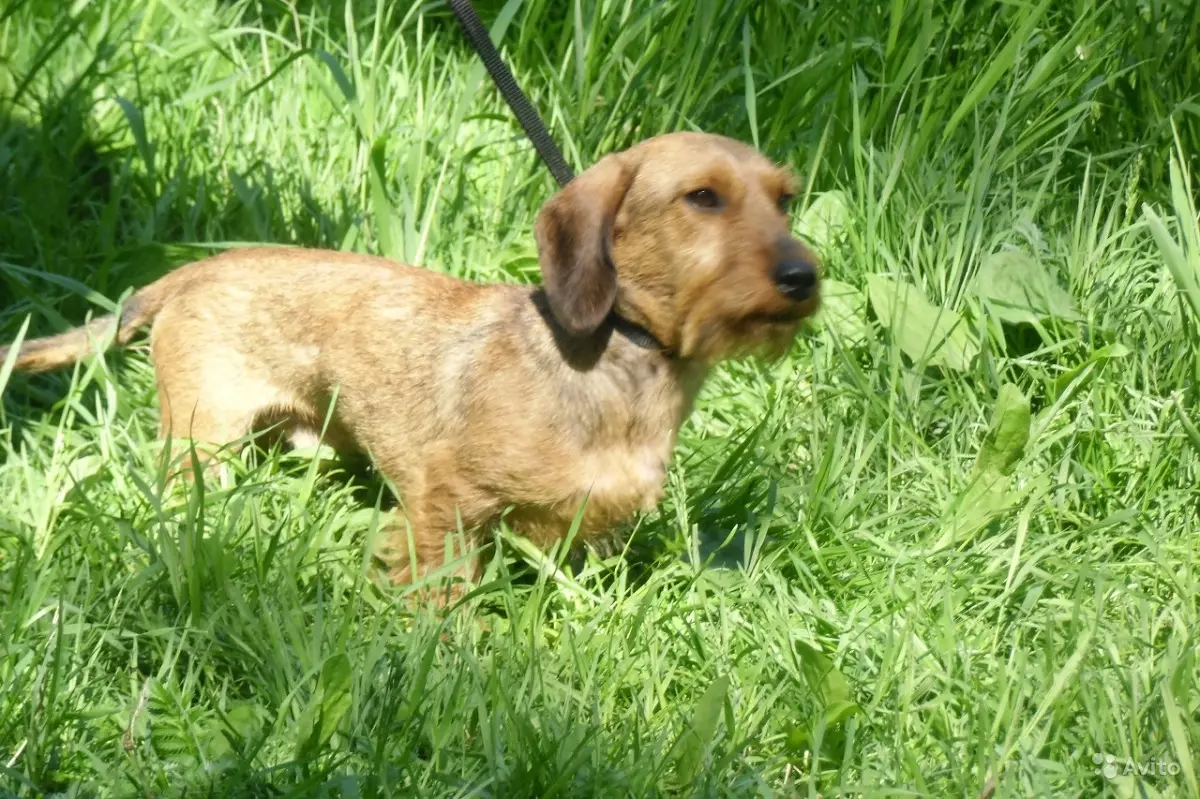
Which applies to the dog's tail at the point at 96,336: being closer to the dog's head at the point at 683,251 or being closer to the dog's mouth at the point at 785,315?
the dog's head at the point at 683,251

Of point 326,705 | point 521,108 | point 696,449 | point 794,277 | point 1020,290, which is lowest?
point 696,449

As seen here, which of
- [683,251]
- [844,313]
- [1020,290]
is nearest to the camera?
[683,251]

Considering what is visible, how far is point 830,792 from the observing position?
103 inches

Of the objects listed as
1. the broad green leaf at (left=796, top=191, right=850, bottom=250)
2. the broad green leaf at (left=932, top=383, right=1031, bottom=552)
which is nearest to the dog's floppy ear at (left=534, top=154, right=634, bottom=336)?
the broad green leaf at (left=932, top=383, right=1031, bottom=552)

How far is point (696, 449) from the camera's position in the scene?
13.0ft

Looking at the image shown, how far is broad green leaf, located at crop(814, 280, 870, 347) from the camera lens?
13.4 ft

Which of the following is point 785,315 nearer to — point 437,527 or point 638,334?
point 638,334

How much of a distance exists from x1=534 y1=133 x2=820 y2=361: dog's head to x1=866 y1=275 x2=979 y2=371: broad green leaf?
2.65 ft

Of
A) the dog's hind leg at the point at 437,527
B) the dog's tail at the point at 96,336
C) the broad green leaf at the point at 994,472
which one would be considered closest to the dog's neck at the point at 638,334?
the dog's hind leg at the point at 437,527

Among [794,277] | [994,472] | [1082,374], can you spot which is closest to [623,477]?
[794,277]

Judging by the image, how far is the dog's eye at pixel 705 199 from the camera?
3.16 meters

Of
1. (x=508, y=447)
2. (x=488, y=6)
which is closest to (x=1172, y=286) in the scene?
(x=508, y=447)

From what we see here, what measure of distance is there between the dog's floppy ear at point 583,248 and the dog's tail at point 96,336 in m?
1.37

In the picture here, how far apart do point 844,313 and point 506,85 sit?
128cm
